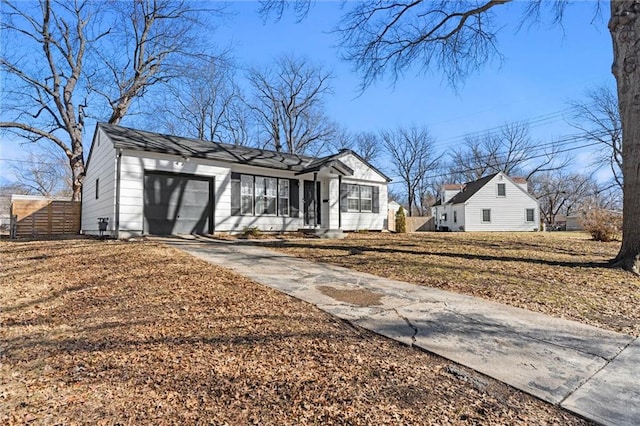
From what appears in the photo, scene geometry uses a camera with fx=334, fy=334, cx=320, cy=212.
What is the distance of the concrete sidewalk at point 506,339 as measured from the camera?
2.08 m

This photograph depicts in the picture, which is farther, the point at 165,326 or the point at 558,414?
the point at 165,326

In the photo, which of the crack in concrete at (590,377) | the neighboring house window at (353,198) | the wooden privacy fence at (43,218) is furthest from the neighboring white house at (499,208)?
the crack in concrete at (590,377)

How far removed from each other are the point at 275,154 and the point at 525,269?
12.0 m

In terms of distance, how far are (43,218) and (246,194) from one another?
9745 millimetres

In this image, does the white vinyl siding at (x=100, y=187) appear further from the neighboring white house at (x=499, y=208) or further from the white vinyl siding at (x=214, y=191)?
the neighboring white house at (x=499, y=208)

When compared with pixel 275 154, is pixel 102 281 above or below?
below

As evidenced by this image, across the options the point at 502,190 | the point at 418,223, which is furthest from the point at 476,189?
the point at 418,223

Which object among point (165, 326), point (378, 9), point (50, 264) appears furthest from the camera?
point (378, 9)

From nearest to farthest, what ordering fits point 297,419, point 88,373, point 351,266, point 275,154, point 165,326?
point 297,419
point 88,373
point 165,326
point 351,266
point 275,154

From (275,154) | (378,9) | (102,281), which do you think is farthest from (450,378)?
(275,154)

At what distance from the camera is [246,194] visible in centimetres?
1334

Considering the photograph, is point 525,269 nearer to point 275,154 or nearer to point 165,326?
point 165,326

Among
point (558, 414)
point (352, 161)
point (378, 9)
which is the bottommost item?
point (558, 414)

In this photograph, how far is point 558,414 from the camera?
1871 millimetres
